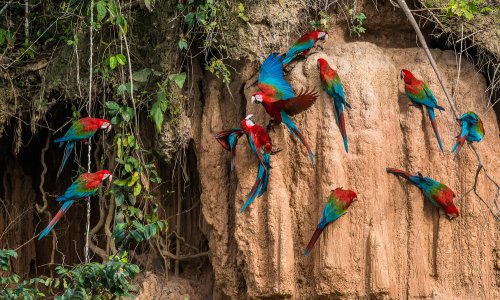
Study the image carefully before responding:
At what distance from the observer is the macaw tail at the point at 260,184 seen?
6.22 m

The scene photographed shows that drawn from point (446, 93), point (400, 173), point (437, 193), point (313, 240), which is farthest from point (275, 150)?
point (446, 93)

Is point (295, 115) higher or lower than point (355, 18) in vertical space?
lower

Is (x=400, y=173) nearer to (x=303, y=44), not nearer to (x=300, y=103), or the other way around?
(x=300, y=103)

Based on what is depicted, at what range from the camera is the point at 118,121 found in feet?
21.5

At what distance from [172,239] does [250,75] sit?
48.6 inches

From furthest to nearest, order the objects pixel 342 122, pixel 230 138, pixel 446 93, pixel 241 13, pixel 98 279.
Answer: pixel 241 13 < pixel 230 138 < pixel 342 122 < pixel 446 93 < pixel 98 279

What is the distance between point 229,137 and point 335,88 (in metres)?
0.69

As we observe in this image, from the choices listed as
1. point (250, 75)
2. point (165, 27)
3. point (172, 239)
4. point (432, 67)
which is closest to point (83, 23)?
point (165, 27)

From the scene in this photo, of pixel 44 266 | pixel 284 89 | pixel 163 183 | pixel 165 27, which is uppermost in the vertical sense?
pixel 165 27

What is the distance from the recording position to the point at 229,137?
6309 mm

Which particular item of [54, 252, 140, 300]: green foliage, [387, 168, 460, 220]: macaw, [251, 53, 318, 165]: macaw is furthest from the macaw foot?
[54, 252, 140, 300]: green foliage

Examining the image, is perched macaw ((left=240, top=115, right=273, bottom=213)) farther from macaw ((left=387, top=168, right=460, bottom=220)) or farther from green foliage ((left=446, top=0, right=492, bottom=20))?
green foliage ((left=446, top=0, right=492, bottom=20))

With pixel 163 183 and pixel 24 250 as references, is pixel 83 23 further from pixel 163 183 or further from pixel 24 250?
pixel 24 250

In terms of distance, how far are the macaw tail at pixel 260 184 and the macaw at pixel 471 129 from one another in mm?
1120
